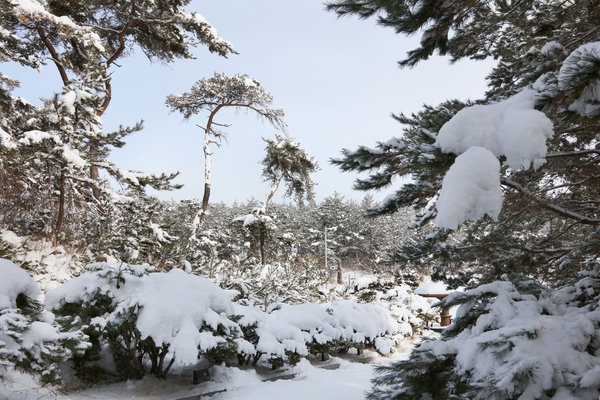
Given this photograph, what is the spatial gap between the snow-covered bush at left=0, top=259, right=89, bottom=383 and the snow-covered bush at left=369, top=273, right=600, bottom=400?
2051 mm

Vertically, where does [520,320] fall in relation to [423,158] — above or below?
below

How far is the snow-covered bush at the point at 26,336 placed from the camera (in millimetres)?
2076

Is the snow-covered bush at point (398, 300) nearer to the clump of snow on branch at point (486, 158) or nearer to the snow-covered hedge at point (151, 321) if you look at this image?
the snow-covered hedge at point (151, 321)

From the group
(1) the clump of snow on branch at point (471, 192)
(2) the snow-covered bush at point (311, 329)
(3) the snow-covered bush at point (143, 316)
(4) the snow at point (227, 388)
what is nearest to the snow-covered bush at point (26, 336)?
(3) the snow-covered bush at point (143, 316)

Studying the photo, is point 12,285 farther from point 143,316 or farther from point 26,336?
point 143,316

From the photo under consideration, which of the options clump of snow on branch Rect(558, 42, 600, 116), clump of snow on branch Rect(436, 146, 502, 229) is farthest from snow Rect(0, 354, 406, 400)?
clump of snow on branch Rect(558, 42, 600, 116)

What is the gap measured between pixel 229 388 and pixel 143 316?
4.34 feet

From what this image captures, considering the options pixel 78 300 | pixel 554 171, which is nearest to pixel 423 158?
pixel 554 171

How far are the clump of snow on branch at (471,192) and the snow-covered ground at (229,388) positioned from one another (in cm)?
294

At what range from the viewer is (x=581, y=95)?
1342mm

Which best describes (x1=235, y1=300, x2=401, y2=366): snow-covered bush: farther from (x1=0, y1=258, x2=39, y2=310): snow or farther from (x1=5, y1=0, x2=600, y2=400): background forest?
(x1=0, y1=258, x2=39, y2=310): snow

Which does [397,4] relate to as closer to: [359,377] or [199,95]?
[359,377]

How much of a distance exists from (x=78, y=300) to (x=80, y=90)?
Result: 14.5 ft

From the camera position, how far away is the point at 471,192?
1134 millimetres
